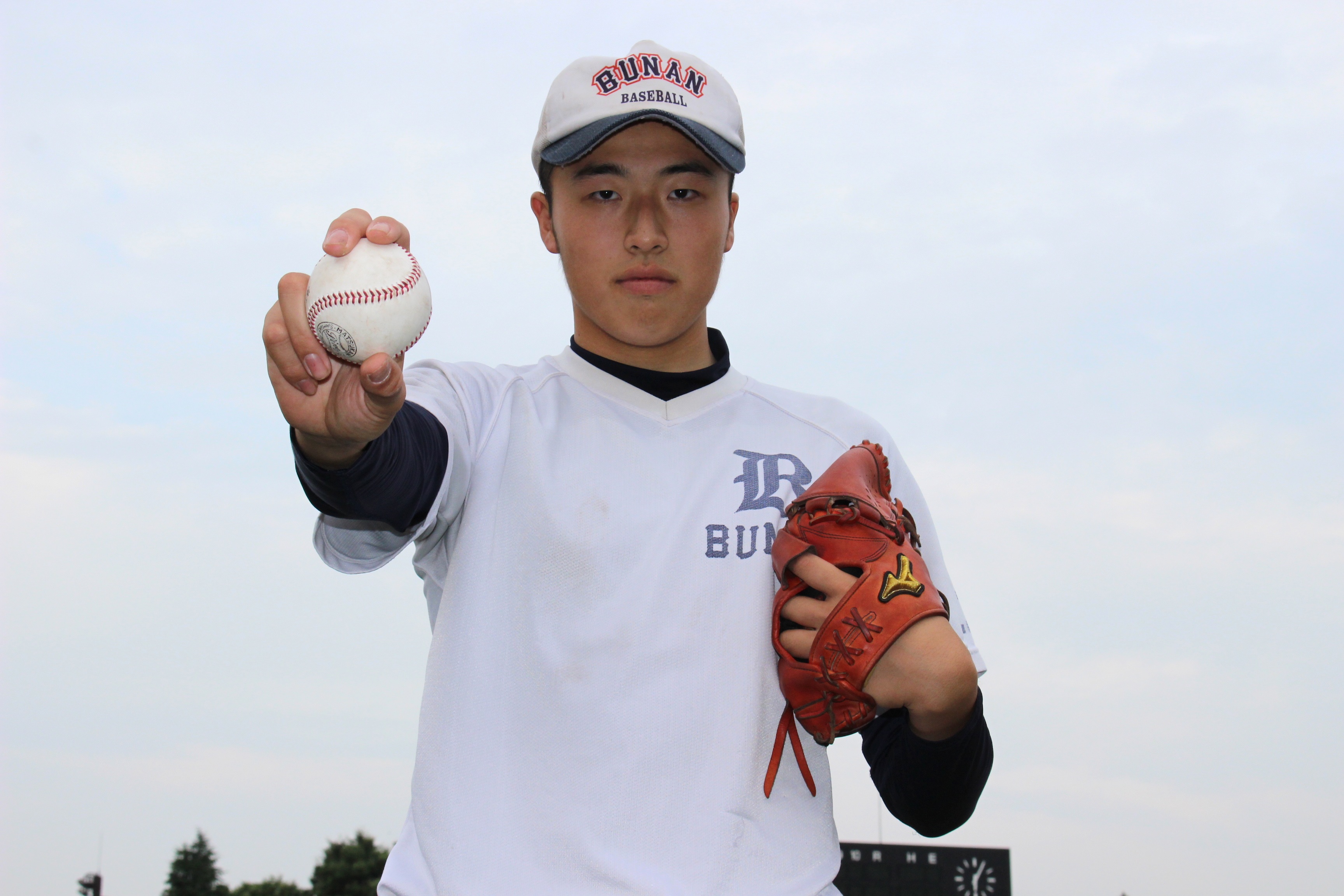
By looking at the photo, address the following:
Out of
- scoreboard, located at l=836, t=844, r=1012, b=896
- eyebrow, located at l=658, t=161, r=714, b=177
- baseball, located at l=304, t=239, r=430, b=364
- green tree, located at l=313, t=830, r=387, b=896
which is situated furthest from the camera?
green tree, located at l=313, t=830, r=387, b=896

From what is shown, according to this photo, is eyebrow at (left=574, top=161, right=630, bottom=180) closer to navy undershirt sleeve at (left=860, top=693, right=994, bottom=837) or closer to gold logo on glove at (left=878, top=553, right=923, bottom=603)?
gold logo on glove at (left=878, top=553, right=923, bottom=603)

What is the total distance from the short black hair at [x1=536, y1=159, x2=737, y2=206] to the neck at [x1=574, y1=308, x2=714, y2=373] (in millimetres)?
295

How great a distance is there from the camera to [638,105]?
2.64 meters

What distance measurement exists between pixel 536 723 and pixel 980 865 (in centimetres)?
1228

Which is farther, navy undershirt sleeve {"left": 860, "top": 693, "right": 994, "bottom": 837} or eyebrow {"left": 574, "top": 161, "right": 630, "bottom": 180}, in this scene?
eyebrow {"left": 574, "top": 161, "right": 630, "bottom": 180}

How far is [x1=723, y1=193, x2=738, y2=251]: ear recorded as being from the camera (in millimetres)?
2936

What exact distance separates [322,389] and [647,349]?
0.95 metres

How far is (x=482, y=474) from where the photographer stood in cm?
246

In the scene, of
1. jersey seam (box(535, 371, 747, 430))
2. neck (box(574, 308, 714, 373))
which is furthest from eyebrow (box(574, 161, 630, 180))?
jersey seam (box(535, 371, 747, 430))

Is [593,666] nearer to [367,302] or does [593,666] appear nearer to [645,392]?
[645,392]

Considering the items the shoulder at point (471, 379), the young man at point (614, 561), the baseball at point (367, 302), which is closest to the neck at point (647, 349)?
the young man at point (614, 561)

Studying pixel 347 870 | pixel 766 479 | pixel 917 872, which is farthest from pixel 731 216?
pixel 347 870

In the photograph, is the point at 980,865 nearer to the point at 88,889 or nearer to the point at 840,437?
the point at 840,437

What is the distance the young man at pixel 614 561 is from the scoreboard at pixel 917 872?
10.3 m
